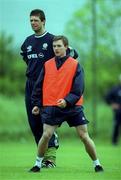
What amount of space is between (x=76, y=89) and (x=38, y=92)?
1.90ft

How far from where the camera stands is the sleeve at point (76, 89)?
9.98m

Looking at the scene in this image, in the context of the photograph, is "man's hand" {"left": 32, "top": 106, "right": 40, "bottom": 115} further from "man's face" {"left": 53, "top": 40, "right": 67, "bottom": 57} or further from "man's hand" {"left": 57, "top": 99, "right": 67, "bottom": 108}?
"man's face" {"left": 53, "top": 40, "right": 67, "bottom": 57}

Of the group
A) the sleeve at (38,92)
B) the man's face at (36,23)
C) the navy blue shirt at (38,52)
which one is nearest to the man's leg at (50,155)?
the sleeve at (38,92)

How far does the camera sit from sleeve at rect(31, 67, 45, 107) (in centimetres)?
1024

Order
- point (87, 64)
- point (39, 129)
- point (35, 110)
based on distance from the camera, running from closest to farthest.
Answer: point (35, 110) < point (39, 129) < point (87, 64)

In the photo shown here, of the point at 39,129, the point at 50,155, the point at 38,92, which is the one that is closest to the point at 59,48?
the point at 38,92

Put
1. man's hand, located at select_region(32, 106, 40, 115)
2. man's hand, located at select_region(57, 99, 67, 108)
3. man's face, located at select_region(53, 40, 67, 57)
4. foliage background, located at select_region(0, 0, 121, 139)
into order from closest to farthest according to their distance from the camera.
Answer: man's hand, located at select_region(57, 99, 67, 108), man's face, located at select_region(53, 40, 67, 57), man's hand, located at select_region(32, 106, 40, 115), foliage background, located at select_region(0, 0, 121, 139)

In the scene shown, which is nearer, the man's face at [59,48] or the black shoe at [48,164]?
the man's face at [59,48]

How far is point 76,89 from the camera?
32.9 ft

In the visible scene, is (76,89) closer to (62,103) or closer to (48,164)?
(62,103)

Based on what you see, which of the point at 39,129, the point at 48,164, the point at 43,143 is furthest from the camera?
the point at 39,129

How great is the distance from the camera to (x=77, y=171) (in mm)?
10523

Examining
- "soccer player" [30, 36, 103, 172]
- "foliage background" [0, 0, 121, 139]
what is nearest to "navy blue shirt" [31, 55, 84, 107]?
"soccer player" [30, 36, 103, 172]

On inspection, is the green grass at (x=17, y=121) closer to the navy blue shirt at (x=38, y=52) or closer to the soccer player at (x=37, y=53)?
the soccer player at (x=37, y=53)
